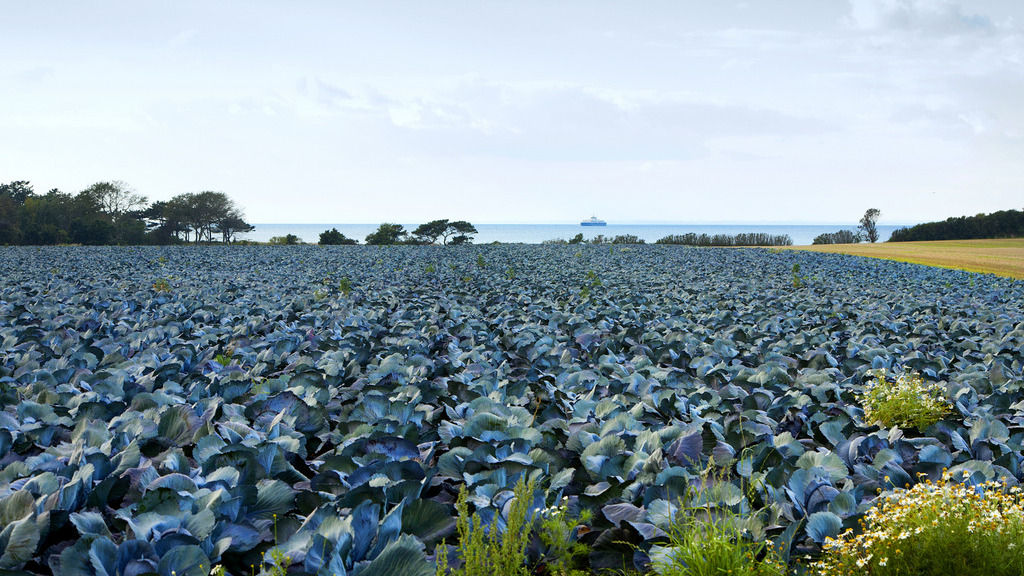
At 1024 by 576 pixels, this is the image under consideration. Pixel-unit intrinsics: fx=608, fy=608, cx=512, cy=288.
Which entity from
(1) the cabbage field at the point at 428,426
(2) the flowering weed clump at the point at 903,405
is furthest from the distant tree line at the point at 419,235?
(2) the flowering weed clump at the point at 903,405

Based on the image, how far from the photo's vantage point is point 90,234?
1580 inches

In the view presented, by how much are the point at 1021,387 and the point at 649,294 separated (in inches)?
252

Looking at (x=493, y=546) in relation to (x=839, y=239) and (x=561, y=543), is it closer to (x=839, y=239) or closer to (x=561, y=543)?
(x=561, y=543)

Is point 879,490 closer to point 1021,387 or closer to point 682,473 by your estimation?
point 682,473

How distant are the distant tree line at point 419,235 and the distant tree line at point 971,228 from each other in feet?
132

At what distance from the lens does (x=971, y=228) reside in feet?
181

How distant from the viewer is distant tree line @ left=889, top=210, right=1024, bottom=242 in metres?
54.3

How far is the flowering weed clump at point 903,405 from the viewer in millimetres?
4723

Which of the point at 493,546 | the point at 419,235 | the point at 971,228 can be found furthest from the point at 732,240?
the point at 493,546

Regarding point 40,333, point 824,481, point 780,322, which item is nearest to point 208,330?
point 40,333

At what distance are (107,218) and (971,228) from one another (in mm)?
78284

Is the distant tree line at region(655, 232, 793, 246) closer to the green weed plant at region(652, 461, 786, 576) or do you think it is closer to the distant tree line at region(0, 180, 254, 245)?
the distant tree line at region(0, 180, 254, 245)

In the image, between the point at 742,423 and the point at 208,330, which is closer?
the point at 742,423

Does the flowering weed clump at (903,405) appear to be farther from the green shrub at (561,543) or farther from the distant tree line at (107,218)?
the distant tree line at (107,218)
